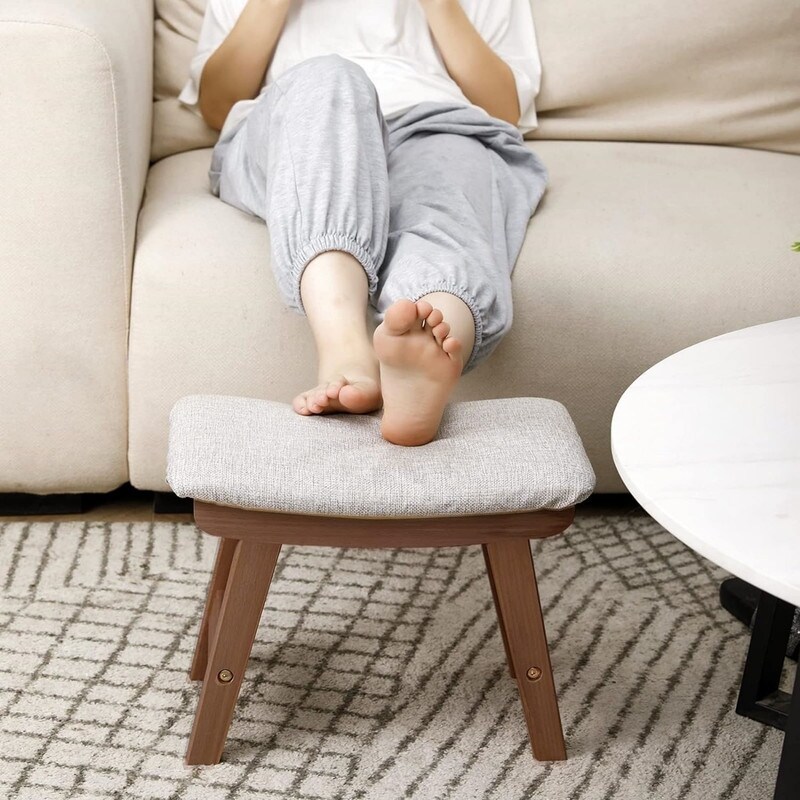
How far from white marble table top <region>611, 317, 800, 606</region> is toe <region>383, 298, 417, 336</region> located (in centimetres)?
20

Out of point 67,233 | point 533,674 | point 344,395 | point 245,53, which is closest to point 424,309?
point 344,395

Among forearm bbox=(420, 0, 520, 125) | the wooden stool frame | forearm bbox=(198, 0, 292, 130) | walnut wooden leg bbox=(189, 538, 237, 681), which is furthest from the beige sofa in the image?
the wooden stool frame

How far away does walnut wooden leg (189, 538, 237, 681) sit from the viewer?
1.13 meters

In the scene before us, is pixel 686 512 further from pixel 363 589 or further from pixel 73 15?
pixel 73 15

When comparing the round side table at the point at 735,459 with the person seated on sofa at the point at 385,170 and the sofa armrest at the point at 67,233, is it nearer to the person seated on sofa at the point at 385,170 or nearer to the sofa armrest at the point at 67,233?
the person seated on sofa at the point at 385,170

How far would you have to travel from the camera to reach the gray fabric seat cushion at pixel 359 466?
0.95m

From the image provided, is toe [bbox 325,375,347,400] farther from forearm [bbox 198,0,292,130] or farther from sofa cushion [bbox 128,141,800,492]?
forearm [bbox 198,0,292,130]

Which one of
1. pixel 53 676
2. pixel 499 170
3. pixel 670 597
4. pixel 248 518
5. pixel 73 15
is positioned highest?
pixel 73 15

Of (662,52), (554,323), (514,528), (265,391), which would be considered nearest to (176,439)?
(514,528)

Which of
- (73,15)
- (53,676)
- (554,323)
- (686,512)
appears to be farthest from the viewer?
(554,323)

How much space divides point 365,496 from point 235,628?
0.18m

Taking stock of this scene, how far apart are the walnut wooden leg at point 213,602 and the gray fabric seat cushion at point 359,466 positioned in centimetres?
16

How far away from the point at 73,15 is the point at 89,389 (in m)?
0.46

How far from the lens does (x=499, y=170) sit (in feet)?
5.07
